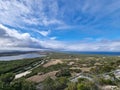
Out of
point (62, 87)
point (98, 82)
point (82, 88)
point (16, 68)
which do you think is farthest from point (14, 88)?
point (16, 68)

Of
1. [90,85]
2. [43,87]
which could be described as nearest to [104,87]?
[90,85]

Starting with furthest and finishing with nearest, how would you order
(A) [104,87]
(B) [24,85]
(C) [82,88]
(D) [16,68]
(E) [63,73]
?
(D) [16,68] < (E) [63,73] < (A) [104,87] < (B) [24,85] < (C) [82,88]

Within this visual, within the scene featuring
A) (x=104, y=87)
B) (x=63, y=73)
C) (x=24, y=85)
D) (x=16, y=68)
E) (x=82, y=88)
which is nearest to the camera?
(x=82, y=88)

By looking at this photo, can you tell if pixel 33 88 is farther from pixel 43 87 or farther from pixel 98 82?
pixel 98 82

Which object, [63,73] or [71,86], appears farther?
[63,73]

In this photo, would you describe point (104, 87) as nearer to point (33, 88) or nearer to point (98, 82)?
point (98, 82)

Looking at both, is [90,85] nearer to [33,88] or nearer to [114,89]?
[114,89]

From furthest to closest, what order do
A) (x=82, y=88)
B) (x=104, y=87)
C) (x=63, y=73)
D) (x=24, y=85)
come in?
(x=63, y=73) < (x=104, y=87) < (x=24, y=85) < (x=82, y=88)

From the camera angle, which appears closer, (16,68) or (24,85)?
(24,85)
